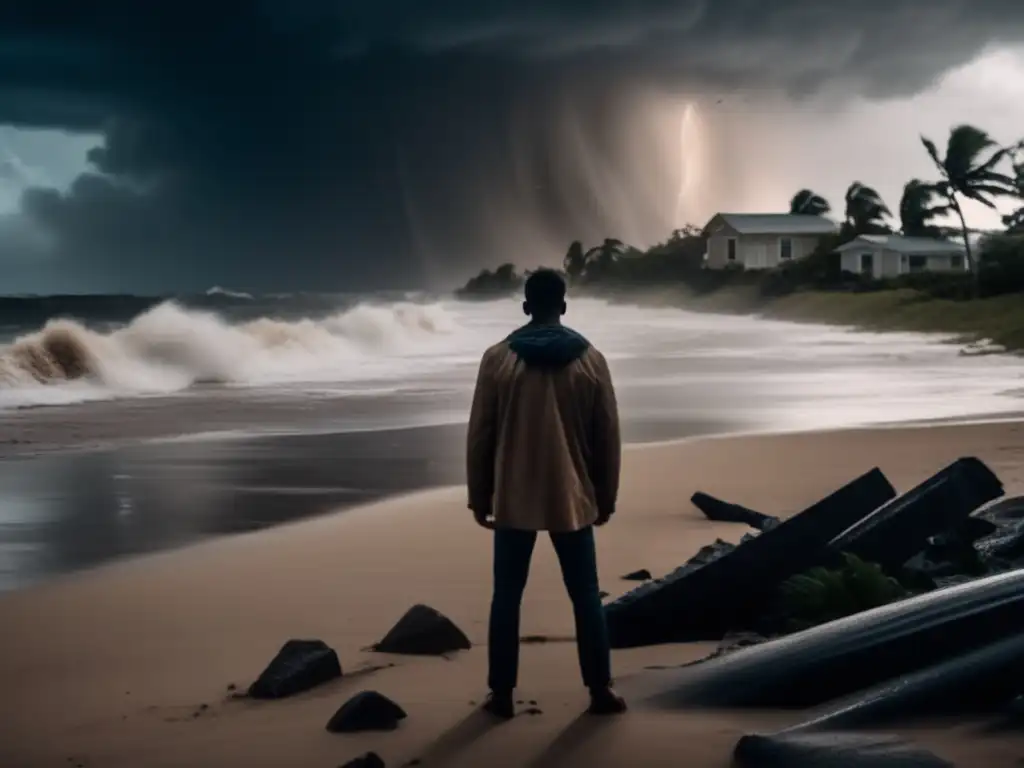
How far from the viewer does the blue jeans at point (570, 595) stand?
4824mm

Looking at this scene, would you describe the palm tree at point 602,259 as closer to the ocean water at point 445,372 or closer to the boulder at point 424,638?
the ocean water at point 445,372

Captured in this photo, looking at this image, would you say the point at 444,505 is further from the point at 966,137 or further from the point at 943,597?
the point at 966,137

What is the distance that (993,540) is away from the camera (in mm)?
6508

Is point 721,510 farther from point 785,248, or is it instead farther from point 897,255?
point 785,248

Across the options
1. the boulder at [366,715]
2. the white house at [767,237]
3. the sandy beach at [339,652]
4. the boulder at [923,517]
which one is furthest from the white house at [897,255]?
the boulder at [366,715]

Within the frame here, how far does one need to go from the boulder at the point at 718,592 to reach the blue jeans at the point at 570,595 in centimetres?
91

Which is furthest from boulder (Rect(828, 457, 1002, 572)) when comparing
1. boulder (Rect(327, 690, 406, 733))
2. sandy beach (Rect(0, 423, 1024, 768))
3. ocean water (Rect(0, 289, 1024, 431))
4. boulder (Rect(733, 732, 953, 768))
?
ocean water (Rect(0, 289, 1024, 431))

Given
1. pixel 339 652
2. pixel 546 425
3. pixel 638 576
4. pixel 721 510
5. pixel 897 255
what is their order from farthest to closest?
pixel 897 255
pixel 721 510
pixel 638 576
pixel 339 652
pixel 546 425

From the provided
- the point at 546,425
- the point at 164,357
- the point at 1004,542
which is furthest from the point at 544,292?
the point at 164,357

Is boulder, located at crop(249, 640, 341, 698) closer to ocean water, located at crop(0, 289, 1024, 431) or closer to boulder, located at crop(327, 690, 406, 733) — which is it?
boulder, located at crop(327, 690, 406, 733)

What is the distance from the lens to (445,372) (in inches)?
1237

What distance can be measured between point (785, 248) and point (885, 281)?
33.6 meters

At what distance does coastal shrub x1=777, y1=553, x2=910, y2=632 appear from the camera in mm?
5348

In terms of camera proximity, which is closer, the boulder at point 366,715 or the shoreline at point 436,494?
the boulder at point 366,715
